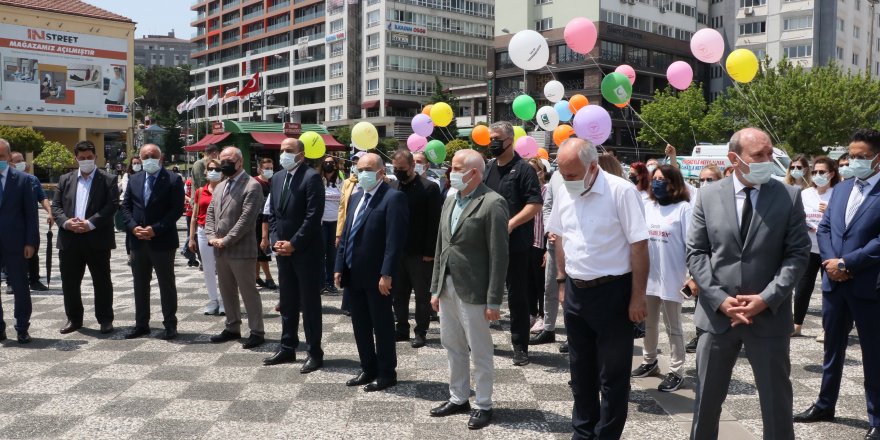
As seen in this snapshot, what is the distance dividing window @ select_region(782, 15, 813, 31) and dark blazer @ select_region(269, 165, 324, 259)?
2725 inches

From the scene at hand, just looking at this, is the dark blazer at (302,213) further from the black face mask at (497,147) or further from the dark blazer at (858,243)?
the dark blazer at (858,243)

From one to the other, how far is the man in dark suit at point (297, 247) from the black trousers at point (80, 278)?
2.42 m

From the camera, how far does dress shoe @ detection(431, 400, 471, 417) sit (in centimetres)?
520

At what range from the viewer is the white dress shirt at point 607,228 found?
427 centimetres

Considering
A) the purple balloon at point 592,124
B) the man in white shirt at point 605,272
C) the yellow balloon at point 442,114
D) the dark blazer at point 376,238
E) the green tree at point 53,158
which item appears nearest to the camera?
the man in white shirt at point 605,272

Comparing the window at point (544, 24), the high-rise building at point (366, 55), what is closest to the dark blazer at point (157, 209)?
the window at point (544, 24)

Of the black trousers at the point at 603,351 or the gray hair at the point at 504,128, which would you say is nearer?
the black trousers at the point at 603,351

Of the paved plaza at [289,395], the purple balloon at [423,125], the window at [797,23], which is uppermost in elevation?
the window at [797,23]

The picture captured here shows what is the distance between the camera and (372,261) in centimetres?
584

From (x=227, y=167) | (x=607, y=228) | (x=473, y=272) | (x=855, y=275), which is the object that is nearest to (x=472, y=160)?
(x=473, y=272)

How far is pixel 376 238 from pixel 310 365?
146 centimetres

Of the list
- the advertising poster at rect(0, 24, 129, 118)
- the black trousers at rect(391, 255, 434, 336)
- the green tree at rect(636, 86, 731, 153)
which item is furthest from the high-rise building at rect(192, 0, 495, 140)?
the black trousers at rect(391, 255, 434, 336)

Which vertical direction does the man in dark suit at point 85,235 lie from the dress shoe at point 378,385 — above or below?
above

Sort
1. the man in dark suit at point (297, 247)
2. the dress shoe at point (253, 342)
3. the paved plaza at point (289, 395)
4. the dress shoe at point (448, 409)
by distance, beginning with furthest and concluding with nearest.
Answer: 1. the dress shoe at point (253, 342)
2. the man in dark suit at point (297, 247)
3. the dress shoe at point (448, 409)
4. the paved plaza at point (289, 395)
